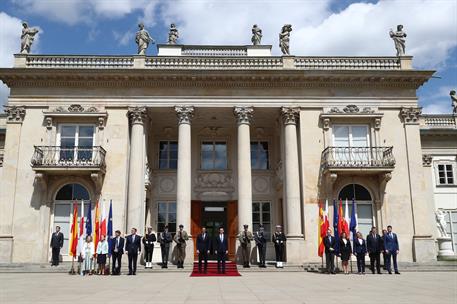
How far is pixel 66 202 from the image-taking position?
21328mm

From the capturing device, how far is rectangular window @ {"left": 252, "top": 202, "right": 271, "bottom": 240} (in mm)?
24000

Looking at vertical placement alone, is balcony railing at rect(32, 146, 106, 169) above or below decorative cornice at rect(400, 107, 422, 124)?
below

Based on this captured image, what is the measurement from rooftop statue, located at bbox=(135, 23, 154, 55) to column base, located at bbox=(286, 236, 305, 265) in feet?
39.3

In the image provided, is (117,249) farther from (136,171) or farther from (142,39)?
(142,39)

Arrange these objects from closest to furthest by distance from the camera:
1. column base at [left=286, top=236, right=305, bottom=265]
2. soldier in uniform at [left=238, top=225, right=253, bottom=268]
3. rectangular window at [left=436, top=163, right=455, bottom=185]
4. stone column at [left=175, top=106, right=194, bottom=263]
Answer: soldier in uniform at [left=238, top=225, right=253, bottom=268] → column base at [left=286, top=236, right=305, bottom=265] → stone column at [left=175, top=106, right=194, bottom=263] → rectangular window at [left=436, top=163, right=455, bottom=185]

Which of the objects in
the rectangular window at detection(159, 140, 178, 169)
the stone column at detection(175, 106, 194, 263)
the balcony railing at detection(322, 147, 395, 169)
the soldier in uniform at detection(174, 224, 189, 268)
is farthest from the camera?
the rectangular window at detection(159, 140, 178, 169)

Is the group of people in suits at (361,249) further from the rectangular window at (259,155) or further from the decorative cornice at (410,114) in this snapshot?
the rectangular window at (259,155)

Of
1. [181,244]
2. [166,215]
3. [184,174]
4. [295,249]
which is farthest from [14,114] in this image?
[295,249]

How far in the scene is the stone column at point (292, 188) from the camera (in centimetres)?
2031

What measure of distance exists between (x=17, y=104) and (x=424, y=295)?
19974 millimetres

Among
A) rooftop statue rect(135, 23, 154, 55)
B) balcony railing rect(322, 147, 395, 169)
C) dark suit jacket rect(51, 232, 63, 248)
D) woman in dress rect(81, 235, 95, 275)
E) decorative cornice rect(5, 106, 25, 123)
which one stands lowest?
woman in dress rect(81, 235, 95, 275)

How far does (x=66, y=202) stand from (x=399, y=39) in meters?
19.1

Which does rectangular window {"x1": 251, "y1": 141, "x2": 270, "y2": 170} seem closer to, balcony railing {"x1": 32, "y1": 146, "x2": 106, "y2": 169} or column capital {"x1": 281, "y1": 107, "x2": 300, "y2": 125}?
column capital {"x1": 281, "y1": 107, "x2": 300, "y2": 125}

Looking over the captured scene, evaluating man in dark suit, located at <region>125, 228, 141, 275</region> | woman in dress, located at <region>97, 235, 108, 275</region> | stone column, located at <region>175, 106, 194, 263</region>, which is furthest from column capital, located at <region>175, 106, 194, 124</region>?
woman in dress, located at <region>97, 235, 108, 275</region>
